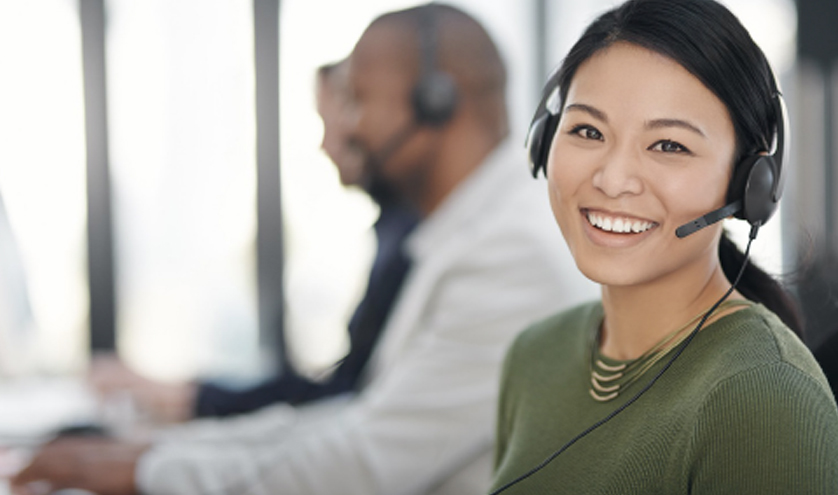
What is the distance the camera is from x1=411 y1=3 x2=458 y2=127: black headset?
1.49 meters

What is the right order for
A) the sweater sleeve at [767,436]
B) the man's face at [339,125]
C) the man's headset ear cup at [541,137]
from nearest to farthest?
the sweater sleeve at [767,436] < the man's headset ear cup at [541,137] < the man's face at [339,125]

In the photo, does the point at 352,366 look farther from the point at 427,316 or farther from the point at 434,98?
the point at 434,98

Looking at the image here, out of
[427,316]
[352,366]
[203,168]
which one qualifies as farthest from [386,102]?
[203,168]

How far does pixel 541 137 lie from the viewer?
36.3 inches

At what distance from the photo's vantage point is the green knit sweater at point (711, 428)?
644mm

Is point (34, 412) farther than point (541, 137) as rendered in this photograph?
Yes

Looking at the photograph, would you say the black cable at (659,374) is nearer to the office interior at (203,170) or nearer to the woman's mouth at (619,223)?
the woman's mouth at (619,223)

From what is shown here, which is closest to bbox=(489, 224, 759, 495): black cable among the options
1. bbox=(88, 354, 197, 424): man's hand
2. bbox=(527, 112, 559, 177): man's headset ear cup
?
bbox=(527, 112, 559, 177): man's headset ear cup

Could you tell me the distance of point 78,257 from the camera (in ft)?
9.21

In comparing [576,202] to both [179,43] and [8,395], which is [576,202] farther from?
[179,43]

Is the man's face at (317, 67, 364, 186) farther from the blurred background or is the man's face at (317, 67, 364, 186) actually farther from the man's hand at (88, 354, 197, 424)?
the blurred background

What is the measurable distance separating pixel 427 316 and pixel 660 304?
625 mm

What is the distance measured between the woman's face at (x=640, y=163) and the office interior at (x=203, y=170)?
6.61ft

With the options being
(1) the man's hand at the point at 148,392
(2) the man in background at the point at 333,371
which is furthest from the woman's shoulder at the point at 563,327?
(1) the man's hand at the point at 148,392
